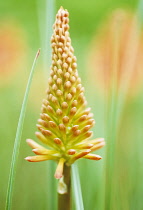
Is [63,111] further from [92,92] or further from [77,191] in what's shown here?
[92,92]

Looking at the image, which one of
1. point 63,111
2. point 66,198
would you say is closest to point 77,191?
point 66,198

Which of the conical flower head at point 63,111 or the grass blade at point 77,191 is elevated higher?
the conical flower head at point 63,111

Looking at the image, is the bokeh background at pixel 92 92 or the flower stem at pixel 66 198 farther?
the bokeh background at pixel 92 92

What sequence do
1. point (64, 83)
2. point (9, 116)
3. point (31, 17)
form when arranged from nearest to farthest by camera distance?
point (64, 83)
point (9, 116)
point (31, 17)

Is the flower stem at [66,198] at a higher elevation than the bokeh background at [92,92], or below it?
below

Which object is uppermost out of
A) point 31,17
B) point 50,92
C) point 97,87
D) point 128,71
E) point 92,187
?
point 31,17

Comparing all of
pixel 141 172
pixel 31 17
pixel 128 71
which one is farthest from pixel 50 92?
pixel 31 17

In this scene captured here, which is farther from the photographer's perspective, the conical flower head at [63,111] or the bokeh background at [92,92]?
the bokeh background at [92,92]

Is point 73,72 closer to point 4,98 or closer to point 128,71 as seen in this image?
point 128,71
